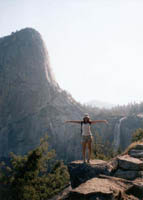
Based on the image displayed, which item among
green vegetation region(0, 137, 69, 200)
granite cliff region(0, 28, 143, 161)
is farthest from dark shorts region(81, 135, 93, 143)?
granite cliff region(0, 28, 143, 161)

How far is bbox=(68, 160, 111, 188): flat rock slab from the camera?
9.43 metres

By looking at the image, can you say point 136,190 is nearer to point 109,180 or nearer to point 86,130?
point 109,180

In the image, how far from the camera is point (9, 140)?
110 meters

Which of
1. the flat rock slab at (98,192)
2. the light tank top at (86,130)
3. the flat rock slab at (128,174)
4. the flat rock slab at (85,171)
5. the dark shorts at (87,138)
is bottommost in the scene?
the flat rock slab at (85,171)

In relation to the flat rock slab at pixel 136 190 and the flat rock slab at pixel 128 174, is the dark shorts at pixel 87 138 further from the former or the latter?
the flat rock slab at pixel 136 190

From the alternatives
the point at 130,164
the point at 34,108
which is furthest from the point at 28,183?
the point at 34,108

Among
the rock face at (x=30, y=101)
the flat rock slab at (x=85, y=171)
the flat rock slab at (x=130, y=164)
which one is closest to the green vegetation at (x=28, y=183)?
the flat rock slab at (x=85, y=171)

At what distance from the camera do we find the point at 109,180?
7.59m

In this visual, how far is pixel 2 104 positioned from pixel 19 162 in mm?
97906

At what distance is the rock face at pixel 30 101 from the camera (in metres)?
105

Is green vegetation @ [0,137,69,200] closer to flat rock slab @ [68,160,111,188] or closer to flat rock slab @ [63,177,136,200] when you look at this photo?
flat rock slab @ [68,160,111,188]

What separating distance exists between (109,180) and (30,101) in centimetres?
11437

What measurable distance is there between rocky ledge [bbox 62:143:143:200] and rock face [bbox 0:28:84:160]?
85303mm

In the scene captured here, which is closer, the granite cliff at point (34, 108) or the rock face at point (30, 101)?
the granite cliff at point (34, 108)
